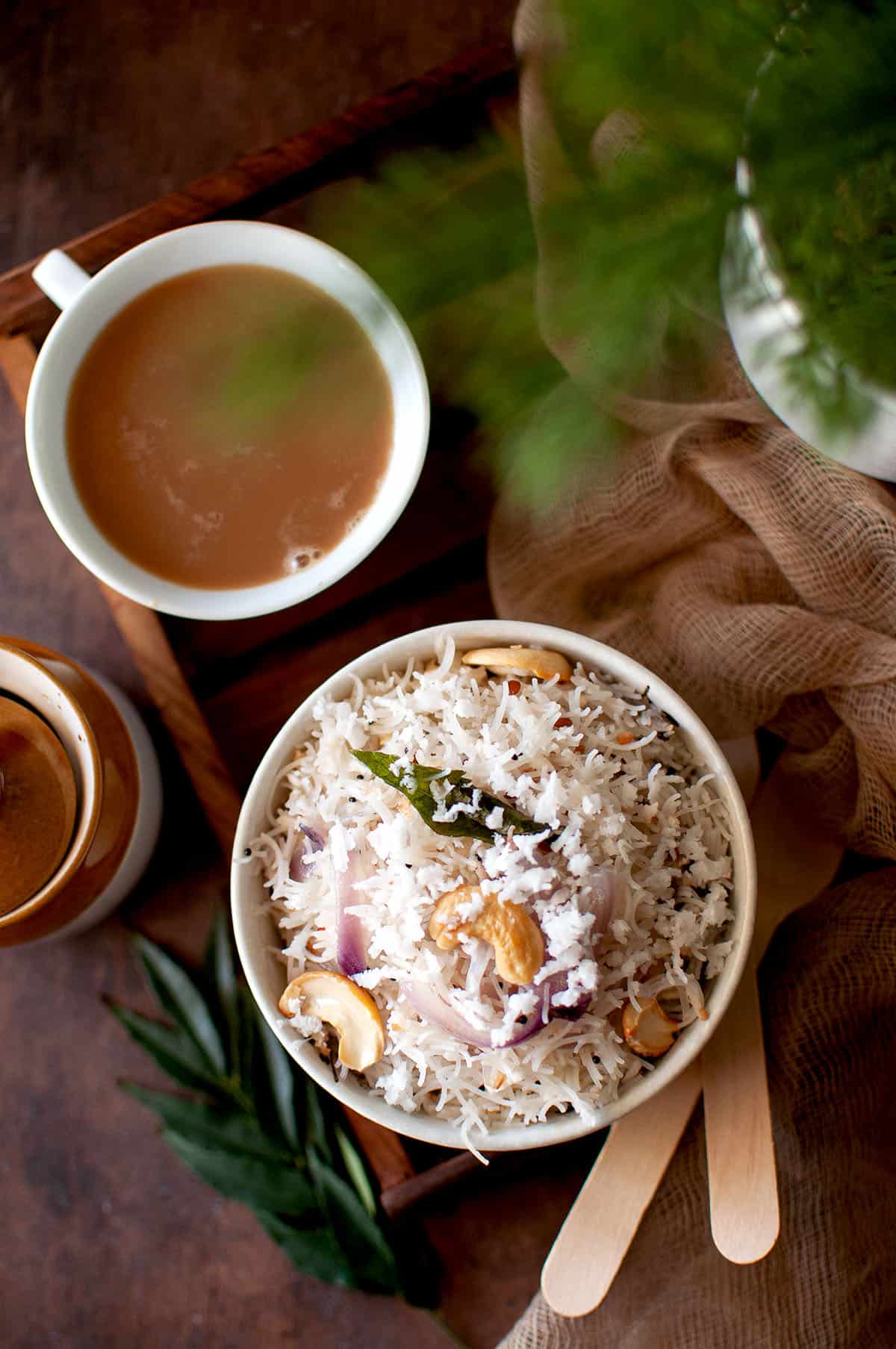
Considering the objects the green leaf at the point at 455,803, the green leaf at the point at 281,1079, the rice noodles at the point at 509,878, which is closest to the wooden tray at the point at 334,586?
the green leaf at the point at 281,1079

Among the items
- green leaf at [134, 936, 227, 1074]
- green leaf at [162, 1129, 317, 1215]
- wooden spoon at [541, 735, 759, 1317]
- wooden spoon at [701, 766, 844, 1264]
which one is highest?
wooden spoon at [701, 766, 844, 1264]

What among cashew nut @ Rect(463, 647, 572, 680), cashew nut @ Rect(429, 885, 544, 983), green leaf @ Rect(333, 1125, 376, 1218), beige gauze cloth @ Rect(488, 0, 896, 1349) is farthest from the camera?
green leaf @ Rect(333, 1125, 376, 1218)

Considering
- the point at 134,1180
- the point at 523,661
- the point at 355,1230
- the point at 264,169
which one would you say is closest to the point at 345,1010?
the point at 523,661

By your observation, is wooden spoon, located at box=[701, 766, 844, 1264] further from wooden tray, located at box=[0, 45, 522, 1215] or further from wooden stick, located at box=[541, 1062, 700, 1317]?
wooden tray, located at box=[0, 45, 522, 1215]

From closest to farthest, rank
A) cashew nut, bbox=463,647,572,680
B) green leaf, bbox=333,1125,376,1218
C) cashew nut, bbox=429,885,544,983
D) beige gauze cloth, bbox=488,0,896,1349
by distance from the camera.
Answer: cashew nut, bbox=429,885,544,983 → cashew nut, bbox=463,647,572,680 → beige gauze cloth, bbox=488,0,896,1349 → green leaf, bbox=333,1125,376,1218

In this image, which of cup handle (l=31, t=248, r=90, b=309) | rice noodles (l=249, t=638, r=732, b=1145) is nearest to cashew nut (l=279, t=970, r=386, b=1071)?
rice noodles (l=249, t=638, r=732, b=1145)

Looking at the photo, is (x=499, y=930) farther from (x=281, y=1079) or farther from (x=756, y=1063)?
(x=281, y=1079)

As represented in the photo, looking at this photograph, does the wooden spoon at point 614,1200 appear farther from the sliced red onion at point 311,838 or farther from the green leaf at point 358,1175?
the sliced red onion at point 311,838
